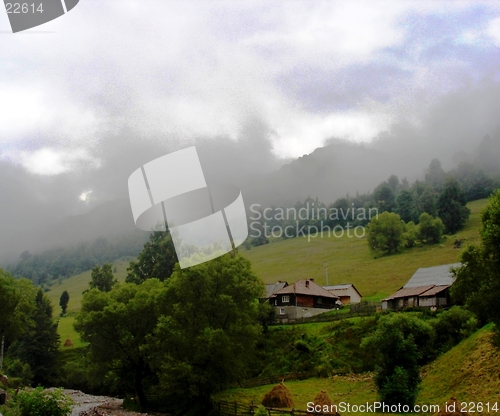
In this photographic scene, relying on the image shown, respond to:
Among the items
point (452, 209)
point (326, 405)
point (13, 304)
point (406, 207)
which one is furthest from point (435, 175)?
point (326, 405)

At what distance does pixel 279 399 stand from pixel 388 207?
4888 inches

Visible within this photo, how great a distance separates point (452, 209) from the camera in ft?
374

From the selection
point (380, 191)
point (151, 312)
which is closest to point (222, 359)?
point (151, 312)

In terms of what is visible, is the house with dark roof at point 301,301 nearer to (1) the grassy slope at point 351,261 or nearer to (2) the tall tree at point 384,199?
(1) the grassy slope at point 351,261

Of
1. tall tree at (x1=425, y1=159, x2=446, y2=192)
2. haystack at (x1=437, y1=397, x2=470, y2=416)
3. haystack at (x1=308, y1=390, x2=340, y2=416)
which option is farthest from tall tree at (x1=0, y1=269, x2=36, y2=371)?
tall tree at (x1=425, y1=159, x2=446, y2=192)

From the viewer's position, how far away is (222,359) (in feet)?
109

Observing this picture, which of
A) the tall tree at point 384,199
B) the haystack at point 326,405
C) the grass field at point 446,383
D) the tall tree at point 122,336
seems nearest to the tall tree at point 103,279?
the tall tree at point 122,336

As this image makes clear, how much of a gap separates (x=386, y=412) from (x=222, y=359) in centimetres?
1225

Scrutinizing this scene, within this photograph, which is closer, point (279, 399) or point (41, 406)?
point (41, 406)

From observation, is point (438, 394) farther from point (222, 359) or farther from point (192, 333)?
point (192, 333)

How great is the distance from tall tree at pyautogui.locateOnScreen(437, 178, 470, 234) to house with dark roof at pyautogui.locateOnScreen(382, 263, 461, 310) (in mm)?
53526

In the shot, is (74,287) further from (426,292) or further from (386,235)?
(426,292)

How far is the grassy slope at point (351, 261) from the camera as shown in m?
85.9

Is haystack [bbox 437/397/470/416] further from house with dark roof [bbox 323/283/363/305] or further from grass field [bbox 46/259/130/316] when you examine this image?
grass field [bbox 46/259/130/316]
